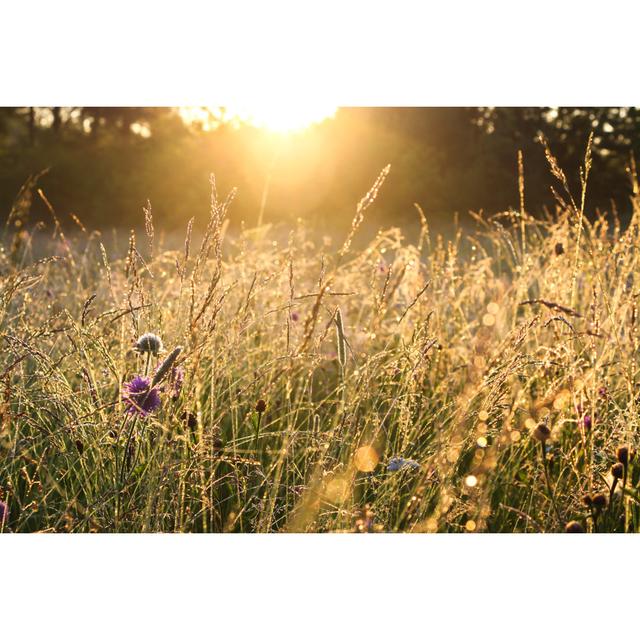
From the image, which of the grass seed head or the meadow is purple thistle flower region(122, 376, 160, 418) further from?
the grass seed head

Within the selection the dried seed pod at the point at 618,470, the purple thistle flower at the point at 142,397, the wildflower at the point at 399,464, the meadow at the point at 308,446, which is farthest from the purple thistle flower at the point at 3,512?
the dried seed pod at the point at 618,470

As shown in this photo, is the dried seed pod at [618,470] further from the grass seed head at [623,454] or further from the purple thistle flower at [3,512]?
the purple thistle flower at [3,512]

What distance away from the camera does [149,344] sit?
1339mm

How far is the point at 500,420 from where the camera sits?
1752 mm

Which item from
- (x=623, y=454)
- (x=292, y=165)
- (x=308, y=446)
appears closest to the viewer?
(x=623, y=454)

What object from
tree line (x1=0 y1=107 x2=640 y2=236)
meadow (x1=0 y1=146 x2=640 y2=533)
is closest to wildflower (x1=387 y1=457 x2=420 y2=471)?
meadow (x1=0 y1=146 x2=640 y2=533)

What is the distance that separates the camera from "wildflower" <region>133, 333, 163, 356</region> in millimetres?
1344

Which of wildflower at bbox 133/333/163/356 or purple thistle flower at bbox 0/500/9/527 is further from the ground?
wildflower at bbox 133/333/163/356

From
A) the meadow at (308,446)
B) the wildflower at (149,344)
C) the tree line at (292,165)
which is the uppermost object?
the tree line at (292,165)

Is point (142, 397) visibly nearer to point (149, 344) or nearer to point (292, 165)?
point (149, 344)

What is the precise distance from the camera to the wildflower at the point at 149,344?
1.34m

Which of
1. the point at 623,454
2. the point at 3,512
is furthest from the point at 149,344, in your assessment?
the point at 623,454

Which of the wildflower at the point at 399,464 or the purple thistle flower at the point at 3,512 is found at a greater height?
the wildflower at the point at 399,464
